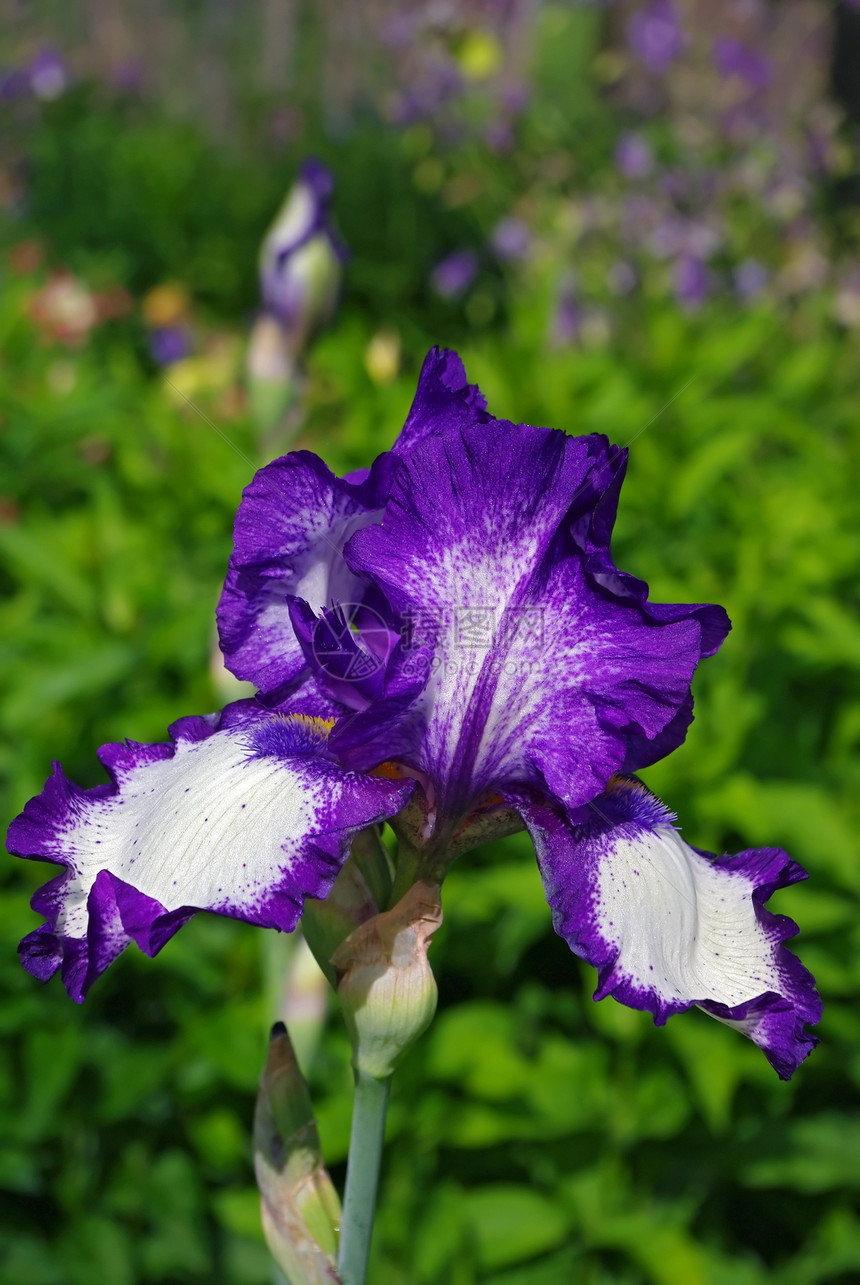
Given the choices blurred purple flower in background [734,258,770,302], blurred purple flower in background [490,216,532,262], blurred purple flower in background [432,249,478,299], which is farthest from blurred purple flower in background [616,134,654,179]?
blurred purple flower in background [432,249,478,299]

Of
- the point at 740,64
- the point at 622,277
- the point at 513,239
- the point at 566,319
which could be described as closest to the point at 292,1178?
the point at 566,319

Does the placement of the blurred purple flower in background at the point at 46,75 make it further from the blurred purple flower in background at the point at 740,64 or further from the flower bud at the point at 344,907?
the flower bud at the point at 344,907

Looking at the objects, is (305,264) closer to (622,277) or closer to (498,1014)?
(498,1014)

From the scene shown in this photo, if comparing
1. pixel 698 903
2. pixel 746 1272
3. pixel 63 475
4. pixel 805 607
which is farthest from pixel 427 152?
pixel 698 903

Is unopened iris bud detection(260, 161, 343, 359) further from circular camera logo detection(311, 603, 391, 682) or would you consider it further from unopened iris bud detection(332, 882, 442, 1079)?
unopened iris bud detection(332, 882, 442, 1079)

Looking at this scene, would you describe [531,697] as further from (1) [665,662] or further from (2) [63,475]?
(2) [63,475]

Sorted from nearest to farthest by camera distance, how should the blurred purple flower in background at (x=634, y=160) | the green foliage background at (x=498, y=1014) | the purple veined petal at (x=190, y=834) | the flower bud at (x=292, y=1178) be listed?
the purple veined petal at (x=190, y=834)
the flower bud at (x=292, y=1178)
the green foliage background at (x=498, y=1014)
the blurred purple flower in background at (x=634, y=160)

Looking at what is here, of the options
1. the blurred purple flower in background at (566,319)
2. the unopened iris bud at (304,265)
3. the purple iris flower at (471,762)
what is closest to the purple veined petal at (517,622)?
the purple iris flower at (471,762)
